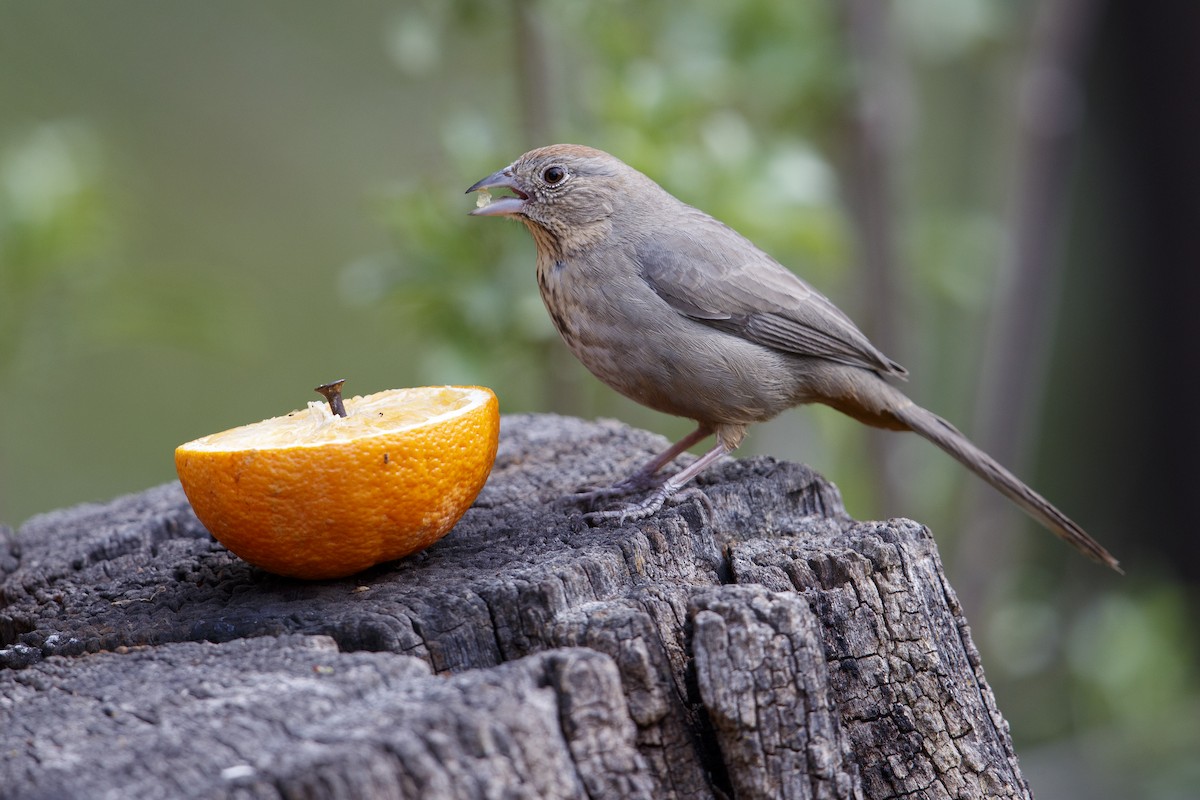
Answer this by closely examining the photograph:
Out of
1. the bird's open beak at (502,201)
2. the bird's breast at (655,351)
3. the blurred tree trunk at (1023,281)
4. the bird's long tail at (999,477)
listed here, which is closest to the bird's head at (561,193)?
the bird's open beak at (502,201)

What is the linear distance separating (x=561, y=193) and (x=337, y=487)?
173cm

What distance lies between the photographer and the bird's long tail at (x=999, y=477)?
394cm

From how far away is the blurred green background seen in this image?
518 cm

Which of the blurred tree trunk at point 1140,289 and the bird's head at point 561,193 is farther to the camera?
the blurred tree trunk at point 1140,289

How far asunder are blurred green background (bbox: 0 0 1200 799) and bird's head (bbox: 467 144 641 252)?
687 millimetres

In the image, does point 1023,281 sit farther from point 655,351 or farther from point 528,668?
point 528,668

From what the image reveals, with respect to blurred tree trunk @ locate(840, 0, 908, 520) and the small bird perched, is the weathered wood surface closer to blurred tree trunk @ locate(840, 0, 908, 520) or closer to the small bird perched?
the small bird perched

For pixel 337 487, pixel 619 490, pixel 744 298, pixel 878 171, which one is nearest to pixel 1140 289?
pixel 878 171

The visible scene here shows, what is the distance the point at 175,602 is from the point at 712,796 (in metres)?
1.40

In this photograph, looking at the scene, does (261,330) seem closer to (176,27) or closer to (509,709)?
(176,27)

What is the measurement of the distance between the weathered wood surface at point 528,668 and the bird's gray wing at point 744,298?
750 millimetres

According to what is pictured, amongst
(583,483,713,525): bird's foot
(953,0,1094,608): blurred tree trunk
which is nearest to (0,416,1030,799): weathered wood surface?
(583,483,713,525): bird's foot

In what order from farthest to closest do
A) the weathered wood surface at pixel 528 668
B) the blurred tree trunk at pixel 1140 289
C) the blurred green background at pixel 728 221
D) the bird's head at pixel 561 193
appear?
the blurred tree trunk at pixel 1140 289, the blurred green background at pixel 728 221, the bird's head at pixel 561 193, the weathered wood surface at pixel 528 668

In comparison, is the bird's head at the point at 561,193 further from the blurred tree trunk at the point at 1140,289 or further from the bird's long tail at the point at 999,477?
the blurred tree trunk at the point at 1140,289
